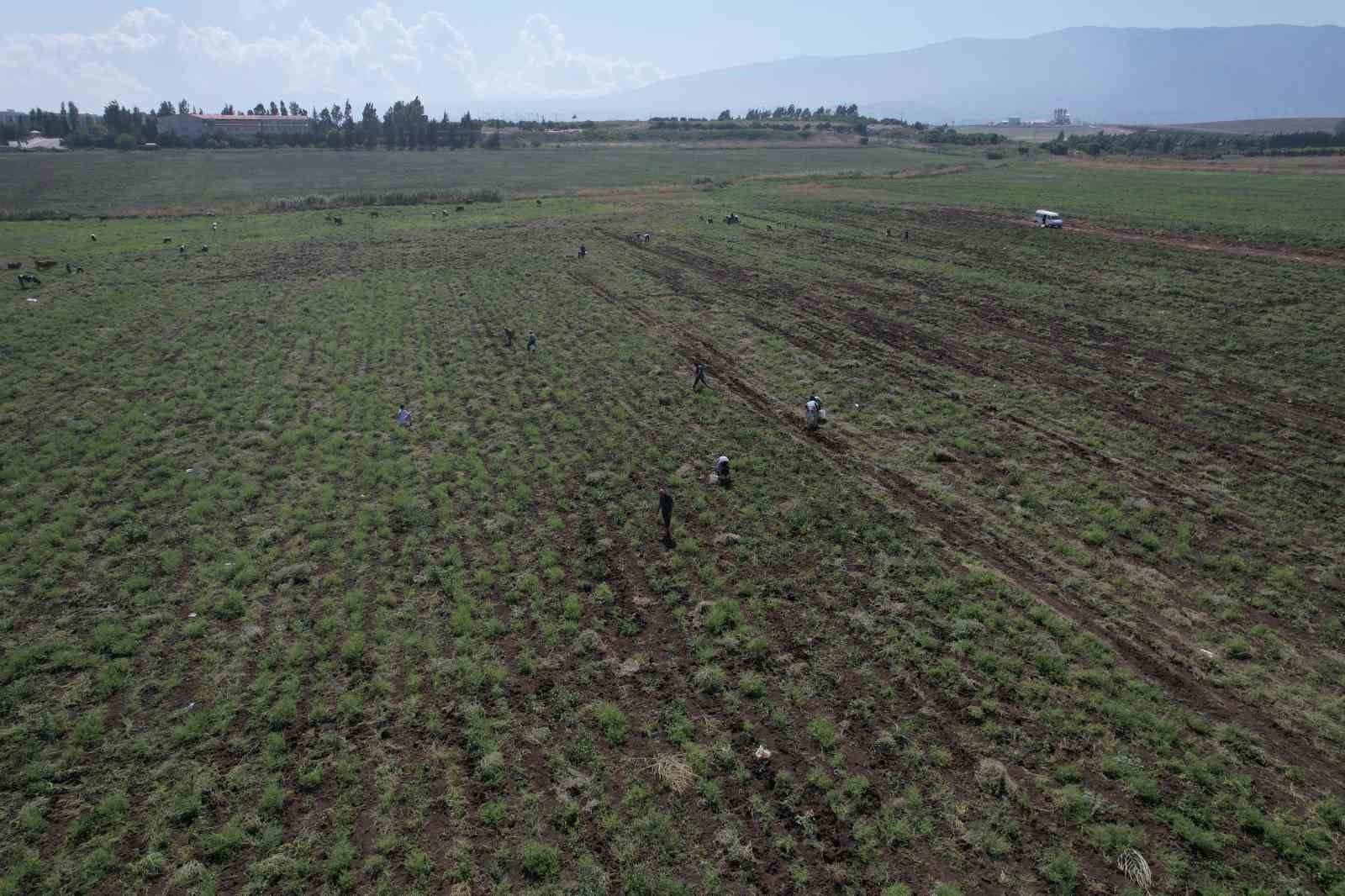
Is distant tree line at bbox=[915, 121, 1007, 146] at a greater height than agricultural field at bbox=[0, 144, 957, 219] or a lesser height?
greater

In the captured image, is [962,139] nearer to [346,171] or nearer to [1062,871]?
[346,171]

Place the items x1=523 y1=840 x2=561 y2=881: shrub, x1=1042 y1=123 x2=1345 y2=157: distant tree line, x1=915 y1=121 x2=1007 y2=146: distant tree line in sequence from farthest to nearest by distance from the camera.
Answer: x1=915 y1=121 x2=1007 y2=146: distant tree line < x1=1042 y1=123 x2=1345 y2=157: distant tree line < x1=523 y1=840 x2=561 y2=881: shrub

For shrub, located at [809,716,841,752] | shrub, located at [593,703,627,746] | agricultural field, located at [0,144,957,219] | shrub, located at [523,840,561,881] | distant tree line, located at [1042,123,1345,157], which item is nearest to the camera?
shrub, located at [523,840,561,881]

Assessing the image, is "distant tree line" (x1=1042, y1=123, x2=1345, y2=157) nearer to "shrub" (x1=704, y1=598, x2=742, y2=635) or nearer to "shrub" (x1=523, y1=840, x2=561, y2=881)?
"shrub" (x1=704, y1=598, x2=742, y2=635)

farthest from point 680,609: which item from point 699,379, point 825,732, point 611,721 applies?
point 699,379

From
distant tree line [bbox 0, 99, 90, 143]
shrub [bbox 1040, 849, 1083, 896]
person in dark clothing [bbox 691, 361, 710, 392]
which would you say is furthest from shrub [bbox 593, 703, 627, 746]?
distant tree line [bbox 0, 99, 90, 143]

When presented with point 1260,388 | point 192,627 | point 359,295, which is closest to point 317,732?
point 192,627
